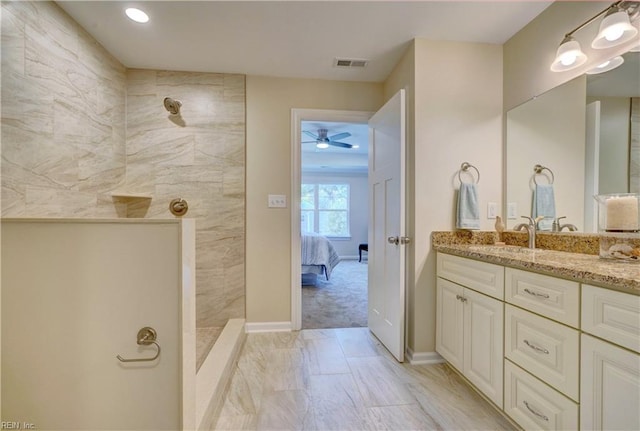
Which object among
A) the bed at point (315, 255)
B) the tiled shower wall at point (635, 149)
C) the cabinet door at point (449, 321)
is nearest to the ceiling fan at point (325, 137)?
the bed at point (315, 255)

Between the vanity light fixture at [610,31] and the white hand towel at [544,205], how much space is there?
2.42ft

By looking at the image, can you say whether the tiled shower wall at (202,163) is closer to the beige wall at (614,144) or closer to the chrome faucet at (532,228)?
the chrome faucet at (532,228)

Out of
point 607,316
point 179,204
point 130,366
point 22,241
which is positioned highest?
point 179,204

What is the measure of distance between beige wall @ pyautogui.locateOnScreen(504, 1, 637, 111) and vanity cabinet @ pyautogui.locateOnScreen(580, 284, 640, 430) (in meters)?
1.38

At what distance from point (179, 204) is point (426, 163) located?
213 centimetres

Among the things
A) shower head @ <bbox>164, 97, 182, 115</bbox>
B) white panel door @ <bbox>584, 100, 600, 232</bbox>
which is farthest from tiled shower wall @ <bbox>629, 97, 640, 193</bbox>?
shower head @ <bbox>164, 97, 182, 115</bbox>

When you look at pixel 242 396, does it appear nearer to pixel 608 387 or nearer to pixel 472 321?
pixel 472 321

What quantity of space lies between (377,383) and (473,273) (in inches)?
36.8

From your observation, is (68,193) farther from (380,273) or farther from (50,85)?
(380,273)

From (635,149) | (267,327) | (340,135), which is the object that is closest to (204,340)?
(267,327)

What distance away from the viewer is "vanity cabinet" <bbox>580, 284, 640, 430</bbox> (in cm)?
85

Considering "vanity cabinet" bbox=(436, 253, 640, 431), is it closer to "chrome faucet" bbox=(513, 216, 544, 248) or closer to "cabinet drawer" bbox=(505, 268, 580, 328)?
"cabinet drawer" bbox=(505, 268, 580, 328)

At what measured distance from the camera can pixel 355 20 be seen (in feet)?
5.95

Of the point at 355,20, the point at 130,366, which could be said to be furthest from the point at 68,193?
the point at 355,20
